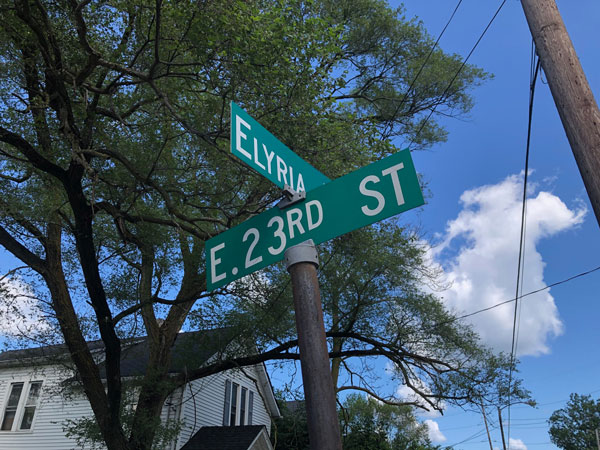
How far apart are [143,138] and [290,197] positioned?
790cm

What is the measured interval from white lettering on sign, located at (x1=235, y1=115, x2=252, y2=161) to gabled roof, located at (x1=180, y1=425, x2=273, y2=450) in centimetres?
1466

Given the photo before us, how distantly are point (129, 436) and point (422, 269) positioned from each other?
9.38 m


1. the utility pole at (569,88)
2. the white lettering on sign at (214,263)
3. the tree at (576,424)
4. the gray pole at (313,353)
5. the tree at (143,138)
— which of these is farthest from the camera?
the tree at (576,424)

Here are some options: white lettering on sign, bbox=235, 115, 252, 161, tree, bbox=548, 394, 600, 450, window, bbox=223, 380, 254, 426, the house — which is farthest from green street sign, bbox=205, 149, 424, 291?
tree, bbox=548, 394, 600, 450

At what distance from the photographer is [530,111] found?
6516mm

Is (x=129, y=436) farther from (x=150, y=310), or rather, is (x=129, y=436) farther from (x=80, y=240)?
(x=80, y=240)

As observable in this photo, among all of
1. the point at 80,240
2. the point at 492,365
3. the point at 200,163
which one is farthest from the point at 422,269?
the point at 80,240

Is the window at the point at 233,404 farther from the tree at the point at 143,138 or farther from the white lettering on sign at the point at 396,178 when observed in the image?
the white lettering on sign at the point at 396,178

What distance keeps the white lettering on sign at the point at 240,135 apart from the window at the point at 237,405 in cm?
1838

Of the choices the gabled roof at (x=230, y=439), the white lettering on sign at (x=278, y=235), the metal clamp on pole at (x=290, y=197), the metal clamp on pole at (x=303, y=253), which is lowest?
the metal clamp on pole at (x=303, y=253)

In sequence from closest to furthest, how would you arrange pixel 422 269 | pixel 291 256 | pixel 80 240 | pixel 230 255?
pixel 291 256, pixel 230 255, pixel 80 240, pixel 422 269

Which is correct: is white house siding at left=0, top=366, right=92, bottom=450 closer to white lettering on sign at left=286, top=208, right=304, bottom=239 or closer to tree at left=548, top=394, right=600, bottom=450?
white lettering on sign at left=286, top=208, right=304, bottom=239

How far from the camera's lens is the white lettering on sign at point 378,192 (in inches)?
111

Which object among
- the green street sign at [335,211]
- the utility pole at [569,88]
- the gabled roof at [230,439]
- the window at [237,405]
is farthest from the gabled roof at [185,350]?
the utility pole at [569,88]
